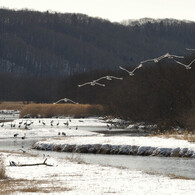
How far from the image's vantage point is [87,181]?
2197 centimetres

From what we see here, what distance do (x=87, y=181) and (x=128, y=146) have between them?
15542mm

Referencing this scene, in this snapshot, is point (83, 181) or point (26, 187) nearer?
point (26, 187)

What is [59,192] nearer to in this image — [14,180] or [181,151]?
[14,180]

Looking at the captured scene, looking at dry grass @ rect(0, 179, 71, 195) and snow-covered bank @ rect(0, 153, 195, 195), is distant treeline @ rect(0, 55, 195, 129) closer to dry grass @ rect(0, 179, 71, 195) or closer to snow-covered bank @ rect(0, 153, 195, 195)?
snow-covered bank @ rect(0, 153, 195, 195)

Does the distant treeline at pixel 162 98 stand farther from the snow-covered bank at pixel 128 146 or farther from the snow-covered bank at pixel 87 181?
the snow-covered bank at pixel 87 181

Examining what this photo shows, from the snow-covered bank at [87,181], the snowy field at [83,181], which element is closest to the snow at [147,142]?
the snowy field at [83,181]

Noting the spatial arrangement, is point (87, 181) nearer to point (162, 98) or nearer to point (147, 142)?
point (147, 142)

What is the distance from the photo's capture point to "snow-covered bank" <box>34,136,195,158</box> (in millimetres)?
34562

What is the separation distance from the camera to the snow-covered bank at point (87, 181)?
19266 mm

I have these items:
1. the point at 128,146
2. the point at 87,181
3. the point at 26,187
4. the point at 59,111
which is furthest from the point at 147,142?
the point at 59,111

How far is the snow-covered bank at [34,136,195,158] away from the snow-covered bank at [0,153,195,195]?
26.3 ft

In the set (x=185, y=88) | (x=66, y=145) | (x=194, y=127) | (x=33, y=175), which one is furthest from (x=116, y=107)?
(x=33, y=175)

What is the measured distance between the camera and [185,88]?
220ft

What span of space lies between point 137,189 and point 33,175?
19.2 feet
